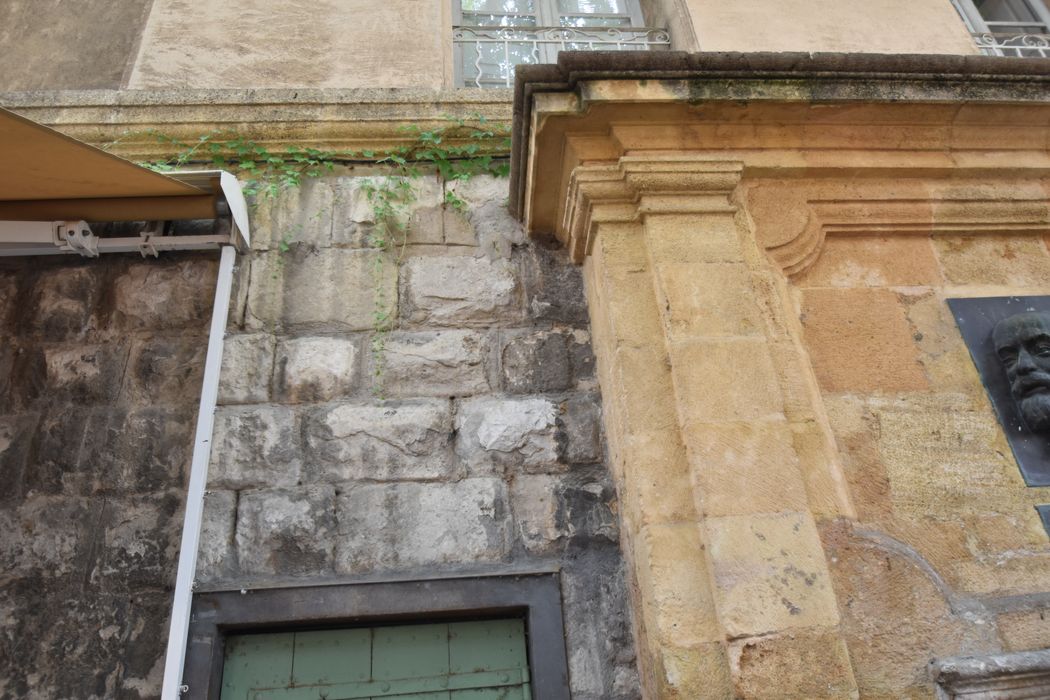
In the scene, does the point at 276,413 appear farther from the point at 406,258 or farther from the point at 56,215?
the point at 56,215

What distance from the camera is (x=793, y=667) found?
1.82 m

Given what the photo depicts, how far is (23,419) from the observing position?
8.47ft

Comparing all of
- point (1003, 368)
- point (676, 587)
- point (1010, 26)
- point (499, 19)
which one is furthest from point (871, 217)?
point (1010, 26)

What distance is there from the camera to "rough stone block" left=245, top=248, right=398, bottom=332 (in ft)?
9.00

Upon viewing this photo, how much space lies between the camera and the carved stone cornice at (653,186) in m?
2.57

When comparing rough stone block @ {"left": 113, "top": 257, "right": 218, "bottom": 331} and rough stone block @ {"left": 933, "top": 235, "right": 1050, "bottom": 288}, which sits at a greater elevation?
rough stone block @ {"left": 113, "top": 257, "right": 218, "bottom": 331}

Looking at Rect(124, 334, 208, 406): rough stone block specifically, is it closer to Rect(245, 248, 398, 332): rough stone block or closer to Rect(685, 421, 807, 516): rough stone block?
Rect(245, 248, 398, 332): rough stone block

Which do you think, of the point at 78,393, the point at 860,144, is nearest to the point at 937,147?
the point at 860,144

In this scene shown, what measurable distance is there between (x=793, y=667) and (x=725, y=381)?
0.80 metres

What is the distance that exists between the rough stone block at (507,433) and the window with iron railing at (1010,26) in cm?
389

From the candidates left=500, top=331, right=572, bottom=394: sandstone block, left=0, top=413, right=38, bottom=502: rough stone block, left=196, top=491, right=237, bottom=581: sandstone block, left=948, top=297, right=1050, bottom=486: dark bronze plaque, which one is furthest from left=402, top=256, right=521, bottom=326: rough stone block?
left=948, top=297, right=1050, bottom=486: dark bronze plaque

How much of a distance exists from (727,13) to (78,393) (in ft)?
12.0

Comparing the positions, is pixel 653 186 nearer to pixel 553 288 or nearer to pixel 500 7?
pixel 553 288

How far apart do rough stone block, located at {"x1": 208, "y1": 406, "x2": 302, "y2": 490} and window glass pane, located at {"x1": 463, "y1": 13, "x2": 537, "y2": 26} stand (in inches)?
111
